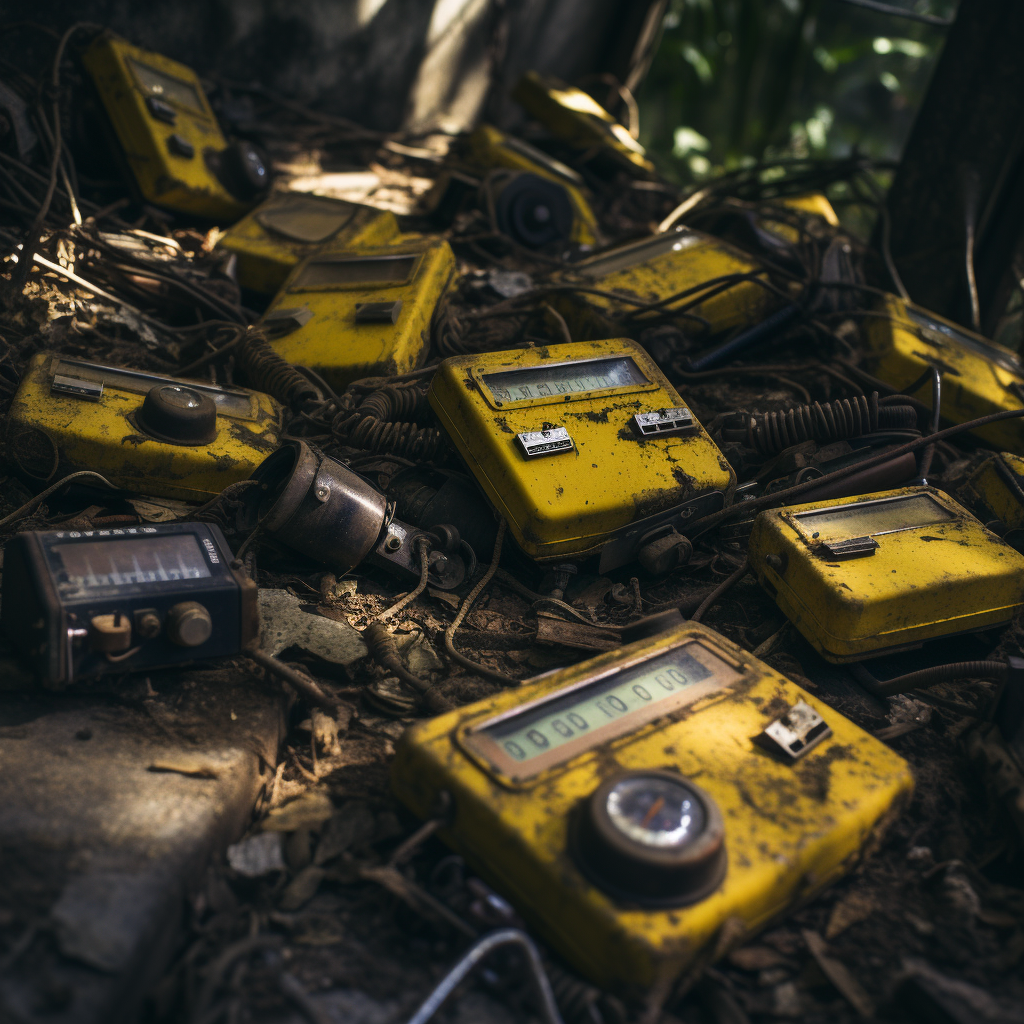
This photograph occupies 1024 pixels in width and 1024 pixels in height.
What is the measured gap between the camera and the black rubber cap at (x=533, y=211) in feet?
11.5

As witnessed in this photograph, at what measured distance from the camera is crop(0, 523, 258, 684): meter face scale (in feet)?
4.69

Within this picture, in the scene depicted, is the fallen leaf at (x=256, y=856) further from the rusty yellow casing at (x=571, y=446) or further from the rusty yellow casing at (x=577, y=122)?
the rusty yellow casing at (x=577, y=122)

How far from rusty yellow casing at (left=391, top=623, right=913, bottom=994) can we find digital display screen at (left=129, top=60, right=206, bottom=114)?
291 centimetres

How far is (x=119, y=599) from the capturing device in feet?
4.83

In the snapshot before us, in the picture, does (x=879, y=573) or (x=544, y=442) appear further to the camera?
(x=544, y=442)

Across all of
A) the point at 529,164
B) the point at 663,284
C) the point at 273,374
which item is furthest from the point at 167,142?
the point at 663,284

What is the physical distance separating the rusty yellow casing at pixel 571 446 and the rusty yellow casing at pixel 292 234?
101 cm

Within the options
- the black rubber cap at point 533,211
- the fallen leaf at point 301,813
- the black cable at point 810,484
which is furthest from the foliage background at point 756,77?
the fallen leaf at point 301,813

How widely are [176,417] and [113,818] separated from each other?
98cm

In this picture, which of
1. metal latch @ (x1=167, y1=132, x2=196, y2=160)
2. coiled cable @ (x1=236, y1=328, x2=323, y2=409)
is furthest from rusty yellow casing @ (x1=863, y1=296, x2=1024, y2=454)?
metal latch @ (x1=167, y1=132, x2=196, y2=160)

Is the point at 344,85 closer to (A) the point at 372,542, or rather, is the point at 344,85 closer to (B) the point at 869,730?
(A) the point at 372,542

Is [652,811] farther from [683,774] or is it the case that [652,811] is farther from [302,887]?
[302,887]

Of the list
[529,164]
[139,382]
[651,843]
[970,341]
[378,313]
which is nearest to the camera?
[651,843]

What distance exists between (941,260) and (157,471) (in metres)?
3.13
